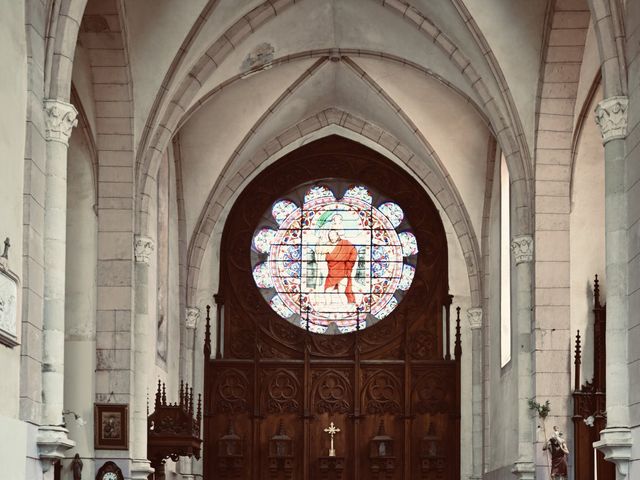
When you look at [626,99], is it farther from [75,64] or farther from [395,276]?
[395,276]

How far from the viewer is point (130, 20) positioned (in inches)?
770

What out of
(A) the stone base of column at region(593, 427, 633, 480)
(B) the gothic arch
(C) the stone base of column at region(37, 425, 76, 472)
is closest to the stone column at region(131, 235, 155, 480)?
(C) the stone base of column at region(37, 425, 76, 472)

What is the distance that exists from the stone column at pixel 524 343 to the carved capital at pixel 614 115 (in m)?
6.26

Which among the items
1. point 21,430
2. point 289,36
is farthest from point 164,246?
point 21,430

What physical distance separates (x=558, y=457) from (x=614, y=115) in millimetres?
5956

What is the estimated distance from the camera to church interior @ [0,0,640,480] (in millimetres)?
14062

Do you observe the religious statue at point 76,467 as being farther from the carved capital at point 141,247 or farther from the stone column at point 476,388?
the stone column at point 476,388

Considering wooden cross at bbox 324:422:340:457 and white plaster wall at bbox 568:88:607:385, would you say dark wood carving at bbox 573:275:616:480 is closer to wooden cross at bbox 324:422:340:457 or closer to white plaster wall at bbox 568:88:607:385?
white plaster wall at bbox 568:88:607:385

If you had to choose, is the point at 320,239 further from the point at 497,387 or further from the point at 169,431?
the point at 169,431

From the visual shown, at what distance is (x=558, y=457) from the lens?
60.3ft

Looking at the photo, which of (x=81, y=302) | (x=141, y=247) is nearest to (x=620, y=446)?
A: (x=141, y=247)

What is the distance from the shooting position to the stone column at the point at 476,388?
26.4 meters

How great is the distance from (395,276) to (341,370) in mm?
2277

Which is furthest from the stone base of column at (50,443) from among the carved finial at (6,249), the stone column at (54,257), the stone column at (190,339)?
the stone column at (190,339)
